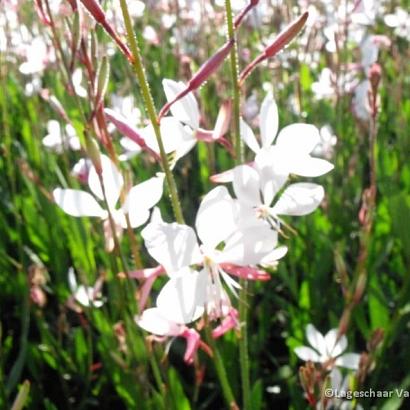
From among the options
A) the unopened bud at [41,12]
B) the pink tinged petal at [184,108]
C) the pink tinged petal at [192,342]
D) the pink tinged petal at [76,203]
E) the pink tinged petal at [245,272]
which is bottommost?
the pink tinged petal at [192,342]

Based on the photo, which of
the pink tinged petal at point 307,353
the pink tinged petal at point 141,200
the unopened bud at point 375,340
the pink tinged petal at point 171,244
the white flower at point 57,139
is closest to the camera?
the pink tinged petal at point 171,244

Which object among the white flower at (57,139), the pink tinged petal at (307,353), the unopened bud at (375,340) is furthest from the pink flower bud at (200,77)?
the white flower at (57,139)

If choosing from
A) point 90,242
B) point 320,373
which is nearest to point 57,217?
point 90,242

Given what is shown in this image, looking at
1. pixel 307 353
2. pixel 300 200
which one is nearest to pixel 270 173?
pixel 300 200

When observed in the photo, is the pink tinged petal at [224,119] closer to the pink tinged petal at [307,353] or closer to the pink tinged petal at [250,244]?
the pink tinged petal at [250,244]

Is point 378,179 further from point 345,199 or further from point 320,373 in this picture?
point 320,373

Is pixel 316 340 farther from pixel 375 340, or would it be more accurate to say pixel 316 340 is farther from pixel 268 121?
pixel 268 121

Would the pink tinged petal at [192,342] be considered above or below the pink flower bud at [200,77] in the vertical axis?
below

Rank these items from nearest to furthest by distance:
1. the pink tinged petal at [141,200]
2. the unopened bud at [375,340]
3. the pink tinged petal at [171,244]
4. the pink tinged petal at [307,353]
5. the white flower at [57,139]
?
the pink tinged petal at [171,244] < the pink tinged petal at [141,200] < the unopened bud at [375,340] < the pink tinged petal at [307,353] < the white flower at [57,139]
